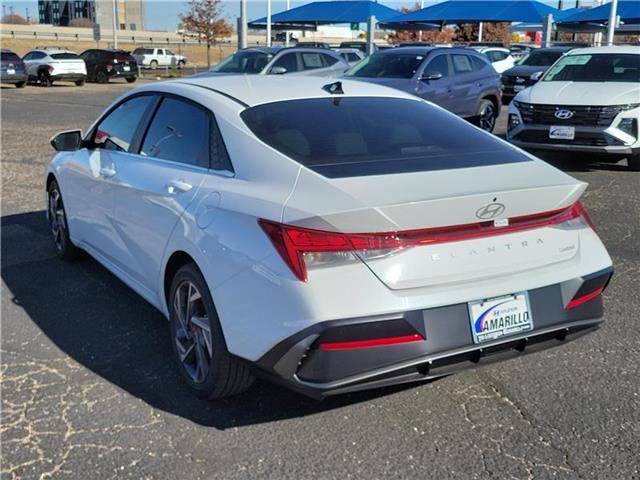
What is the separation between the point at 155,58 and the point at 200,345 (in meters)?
49.6

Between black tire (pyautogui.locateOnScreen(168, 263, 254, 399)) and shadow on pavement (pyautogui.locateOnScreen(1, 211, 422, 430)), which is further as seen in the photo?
shadow on pavement (pyautogui.locateOnScreen(1, 211, 422, 430))

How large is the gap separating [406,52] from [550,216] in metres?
10.8

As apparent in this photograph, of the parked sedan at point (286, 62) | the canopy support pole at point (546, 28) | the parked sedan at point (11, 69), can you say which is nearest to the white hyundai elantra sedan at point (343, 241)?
the parked sedan at point (286, 62)

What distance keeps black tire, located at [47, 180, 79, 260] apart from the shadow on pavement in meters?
0.10

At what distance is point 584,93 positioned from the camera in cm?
946

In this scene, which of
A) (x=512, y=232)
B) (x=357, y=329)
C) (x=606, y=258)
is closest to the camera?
(x=357, y=329)

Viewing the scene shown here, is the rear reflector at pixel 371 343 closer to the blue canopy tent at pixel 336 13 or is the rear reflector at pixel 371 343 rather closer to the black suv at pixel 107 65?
the blue canopy tent at pixel 336 13

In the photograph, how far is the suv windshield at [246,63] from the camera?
51.0ft

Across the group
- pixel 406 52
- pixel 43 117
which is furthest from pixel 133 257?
pixel 43 117

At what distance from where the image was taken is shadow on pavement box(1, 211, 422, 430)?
335cm

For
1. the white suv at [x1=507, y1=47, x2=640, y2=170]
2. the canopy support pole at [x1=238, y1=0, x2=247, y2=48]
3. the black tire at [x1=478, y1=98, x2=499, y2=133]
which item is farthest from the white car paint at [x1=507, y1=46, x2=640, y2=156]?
the canopy support pole at [x1=238, y1=0, x2=247, y2=48]

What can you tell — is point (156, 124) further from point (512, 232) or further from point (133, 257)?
point (512, 232)

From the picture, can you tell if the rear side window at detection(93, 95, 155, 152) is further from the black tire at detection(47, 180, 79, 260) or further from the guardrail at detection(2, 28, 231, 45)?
the guardrail at detection(2, 28, 231, 45)

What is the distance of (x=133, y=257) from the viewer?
4.10m
